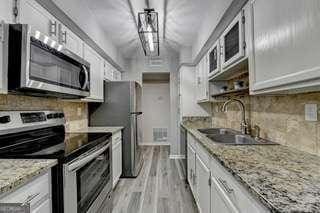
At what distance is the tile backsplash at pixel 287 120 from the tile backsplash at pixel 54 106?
2.17 meters

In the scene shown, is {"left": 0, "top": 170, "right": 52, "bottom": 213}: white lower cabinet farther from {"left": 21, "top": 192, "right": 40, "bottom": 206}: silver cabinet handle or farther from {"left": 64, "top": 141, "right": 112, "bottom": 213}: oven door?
{"left": 64, "top": 141, "right": 112, "bottom": 213}: oven door

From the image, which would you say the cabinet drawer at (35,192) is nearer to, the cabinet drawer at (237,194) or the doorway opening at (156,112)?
the cabinet drawer at (237,194)

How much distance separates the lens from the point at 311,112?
1.31 m

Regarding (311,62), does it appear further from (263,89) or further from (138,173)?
(138,173)

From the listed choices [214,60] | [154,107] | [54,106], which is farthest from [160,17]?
[154,107]

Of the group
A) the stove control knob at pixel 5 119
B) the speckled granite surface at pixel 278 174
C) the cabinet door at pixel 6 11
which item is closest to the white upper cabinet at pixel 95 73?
the stove control knob at pixel 5 119

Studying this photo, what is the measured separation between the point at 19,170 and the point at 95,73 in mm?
2197

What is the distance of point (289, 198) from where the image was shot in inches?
27.0

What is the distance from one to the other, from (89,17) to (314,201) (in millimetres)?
2832

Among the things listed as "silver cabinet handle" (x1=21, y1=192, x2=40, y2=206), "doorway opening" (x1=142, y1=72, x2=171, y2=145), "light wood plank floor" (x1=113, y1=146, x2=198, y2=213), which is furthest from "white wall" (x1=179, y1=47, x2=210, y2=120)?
"silver cabinet handle" (x1=21, y1=192, x2=40, y2=206)

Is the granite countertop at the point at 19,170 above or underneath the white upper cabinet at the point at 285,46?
underneath

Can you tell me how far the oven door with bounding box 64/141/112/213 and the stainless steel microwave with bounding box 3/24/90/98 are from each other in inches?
22.6

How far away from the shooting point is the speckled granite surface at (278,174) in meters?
0.67

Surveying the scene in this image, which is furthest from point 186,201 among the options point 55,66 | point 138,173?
point 55,66
